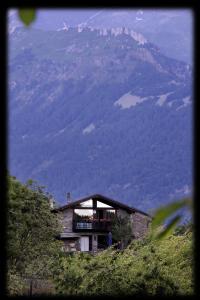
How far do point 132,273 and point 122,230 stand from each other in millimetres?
34196

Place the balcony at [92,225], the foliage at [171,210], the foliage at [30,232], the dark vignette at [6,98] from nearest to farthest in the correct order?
the foliage at [171,210] → the dark vignette at [6,98] → the foliage at [30,232] → the balcony at [92,225]

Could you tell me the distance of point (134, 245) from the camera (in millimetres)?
22500

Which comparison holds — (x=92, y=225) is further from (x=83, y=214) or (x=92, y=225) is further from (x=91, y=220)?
(x=83, y=214)

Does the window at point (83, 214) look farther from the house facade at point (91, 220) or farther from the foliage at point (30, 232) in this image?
the foliage at point (30, 232)

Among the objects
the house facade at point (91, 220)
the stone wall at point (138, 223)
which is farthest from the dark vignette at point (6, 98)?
the stone wall at point (138, 223)

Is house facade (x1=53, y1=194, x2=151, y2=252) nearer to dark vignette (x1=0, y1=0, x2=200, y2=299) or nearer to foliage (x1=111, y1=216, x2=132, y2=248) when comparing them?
foliage (x1=111, y1=216, x2=132, y2=248)

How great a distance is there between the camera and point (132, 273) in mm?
17016

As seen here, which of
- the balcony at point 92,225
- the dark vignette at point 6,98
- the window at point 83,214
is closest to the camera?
the dark vignette at point 6,98

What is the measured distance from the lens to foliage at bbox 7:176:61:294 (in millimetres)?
22500

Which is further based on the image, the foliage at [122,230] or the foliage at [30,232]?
the foliage at [122,230]

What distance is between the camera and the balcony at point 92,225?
53656 mm

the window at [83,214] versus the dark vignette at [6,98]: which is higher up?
the window at [83,214]

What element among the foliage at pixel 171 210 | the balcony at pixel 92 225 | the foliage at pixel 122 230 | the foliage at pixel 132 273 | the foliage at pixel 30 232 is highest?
the balcony at pixel 92 225
